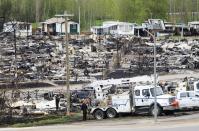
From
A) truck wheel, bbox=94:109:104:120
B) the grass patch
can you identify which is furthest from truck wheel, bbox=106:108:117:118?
the grass patch

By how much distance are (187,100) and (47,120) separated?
942 cm

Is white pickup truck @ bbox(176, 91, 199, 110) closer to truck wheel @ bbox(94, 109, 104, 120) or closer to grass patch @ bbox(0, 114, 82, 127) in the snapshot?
truck wheel @ bbox(94, 109, 104, 120)

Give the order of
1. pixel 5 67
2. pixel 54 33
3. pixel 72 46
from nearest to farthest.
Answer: pixel 5 67
pixel 72 46
pixel 54 33

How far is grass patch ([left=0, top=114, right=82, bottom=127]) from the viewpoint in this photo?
127 ft

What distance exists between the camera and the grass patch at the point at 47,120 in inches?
1518

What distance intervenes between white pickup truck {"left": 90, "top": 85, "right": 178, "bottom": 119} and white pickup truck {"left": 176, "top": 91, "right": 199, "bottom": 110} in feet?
1.66

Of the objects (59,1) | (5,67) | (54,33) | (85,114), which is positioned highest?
(59,1)

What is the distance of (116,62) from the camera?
7812 cm

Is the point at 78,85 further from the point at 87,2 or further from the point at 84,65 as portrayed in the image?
the point at 87,2

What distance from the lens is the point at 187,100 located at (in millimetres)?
40344

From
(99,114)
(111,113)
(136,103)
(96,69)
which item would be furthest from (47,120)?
(96,69)

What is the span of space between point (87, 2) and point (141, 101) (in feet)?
424

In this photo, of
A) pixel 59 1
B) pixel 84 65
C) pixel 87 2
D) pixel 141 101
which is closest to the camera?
pixel 141 101

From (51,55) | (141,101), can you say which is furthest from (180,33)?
(141,101)
